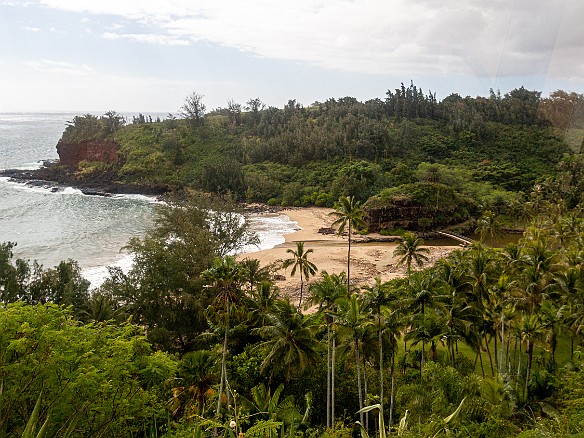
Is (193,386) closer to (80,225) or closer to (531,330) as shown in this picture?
(531,330)

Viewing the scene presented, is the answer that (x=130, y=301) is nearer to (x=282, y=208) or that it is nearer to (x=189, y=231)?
(x=189, y=231)

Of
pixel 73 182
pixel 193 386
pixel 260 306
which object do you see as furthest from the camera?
pixel 73 182

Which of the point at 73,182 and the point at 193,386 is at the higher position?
the point at 73,182

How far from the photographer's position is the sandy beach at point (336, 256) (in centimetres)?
4868

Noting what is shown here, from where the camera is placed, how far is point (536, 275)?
86.9 feet

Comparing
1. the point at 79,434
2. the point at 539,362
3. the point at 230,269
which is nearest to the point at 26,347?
the point at 79,434

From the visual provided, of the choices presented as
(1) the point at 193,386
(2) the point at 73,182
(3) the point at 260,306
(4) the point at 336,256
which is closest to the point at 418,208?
(4) the point at 336,256

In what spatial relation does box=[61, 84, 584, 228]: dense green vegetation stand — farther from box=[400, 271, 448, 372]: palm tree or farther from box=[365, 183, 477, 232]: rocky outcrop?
box=[400, 271, 448, 372]: palm tree

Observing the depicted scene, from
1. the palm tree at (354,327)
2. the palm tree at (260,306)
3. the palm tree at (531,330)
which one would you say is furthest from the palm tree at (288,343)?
the palm tree at (531,330)

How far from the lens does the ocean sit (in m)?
52.6

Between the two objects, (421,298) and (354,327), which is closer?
(354,327)

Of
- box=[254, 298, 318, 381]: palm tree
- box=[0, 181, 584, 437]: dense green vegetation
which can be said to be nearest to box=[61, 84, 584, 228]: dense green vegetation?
box=[0, 181, 584, 437]: dense green vegetation

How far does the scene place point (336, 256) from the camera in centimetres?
5566

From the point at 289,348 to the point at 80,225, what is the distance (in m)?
53.9
